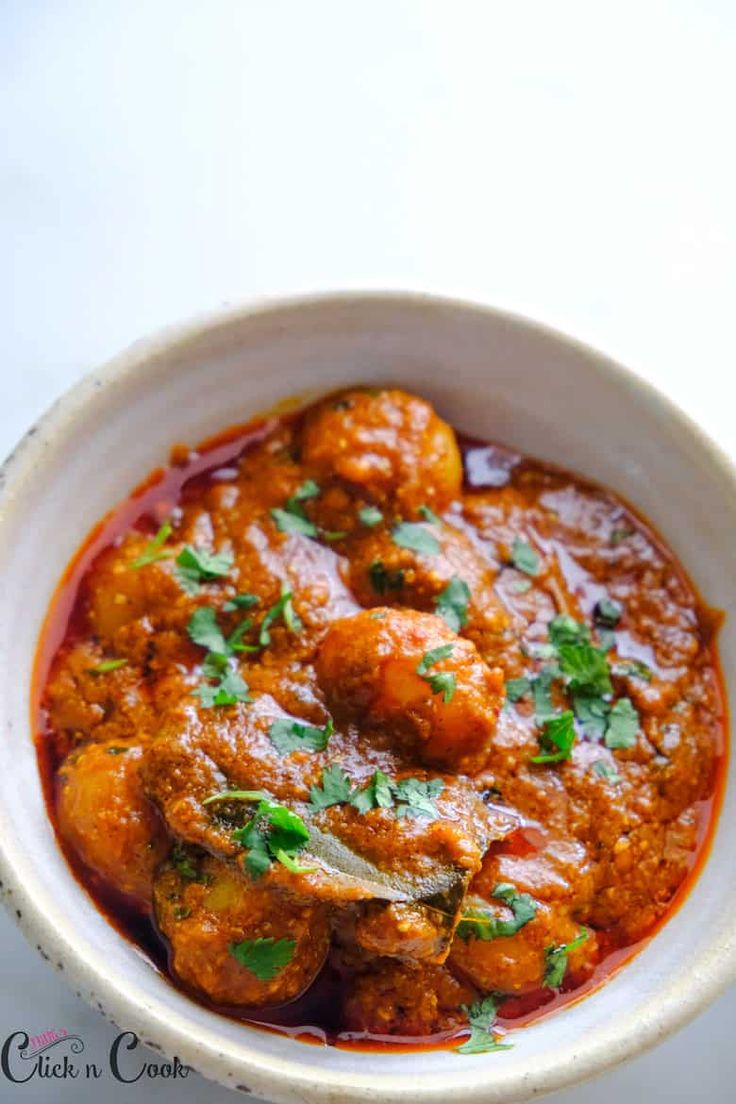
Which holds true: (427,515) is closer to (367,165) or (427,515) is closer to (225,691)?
(225,691)

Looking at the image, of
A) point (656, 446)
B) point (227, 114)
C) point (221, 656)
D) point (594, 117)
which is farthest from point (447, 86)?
point (221, 656)

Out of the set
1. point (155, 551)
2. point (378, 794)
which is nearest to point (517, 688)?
point (378, 794)

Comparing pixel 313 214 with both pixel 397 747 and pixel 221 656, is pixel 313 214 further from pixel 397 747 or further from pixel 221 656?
pixel 397 747

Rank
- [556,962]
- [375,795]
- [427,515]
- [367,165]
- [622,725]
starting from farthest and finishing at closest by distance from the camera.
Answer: [367,165] → [427,515] → [622,725] → [556,962] → [375,795]

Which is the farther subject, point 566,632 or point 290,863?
point 566,632

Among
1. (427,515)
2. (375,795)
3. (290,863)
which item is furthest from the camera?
(427,515)

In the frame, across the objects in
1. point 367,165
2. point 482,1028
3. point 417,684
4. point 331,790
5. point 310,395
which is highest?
point 367,165

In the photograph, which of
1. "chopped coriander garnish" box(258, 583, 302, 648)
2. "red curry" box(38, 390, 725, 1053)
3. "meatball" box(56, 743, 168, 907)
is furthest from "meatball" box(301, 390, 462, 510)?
"meatball" box(56, 743, 168, 907)
